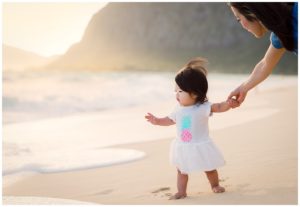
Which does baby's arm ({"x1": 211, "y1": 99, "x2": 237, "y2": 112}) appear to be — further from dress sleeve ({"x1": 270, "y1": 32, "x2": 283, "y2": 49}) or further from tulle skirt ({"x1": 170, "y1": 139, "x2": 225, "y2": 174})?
dress sleeve ({"x1": 270, "y1": 32, "x2": 283, "y2": 49})

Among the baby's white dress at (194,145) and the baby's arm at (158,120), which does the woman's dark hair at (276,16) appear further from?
the baby's arm at (158,120)

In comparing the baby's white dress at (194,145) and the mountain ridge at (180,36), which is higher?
the mountain ridge at (180,36)

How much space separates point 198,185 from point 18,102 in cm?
1117

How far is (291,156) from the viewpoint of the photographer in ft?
16.1

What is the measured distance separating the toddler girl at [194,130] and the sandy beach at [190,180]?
17 centimetres

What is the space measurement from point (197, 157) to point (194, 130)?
0.70 ft

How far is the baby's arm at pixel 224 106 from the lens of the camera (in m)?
3.88

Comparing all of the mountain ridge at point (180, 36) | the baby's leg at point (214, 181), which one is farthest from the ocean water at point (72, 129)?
the mountain ridge at point (180, 36)

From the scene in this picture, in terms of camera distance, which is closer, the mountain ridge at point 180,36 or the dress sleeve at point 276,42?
the dress sleeve at point 276,42

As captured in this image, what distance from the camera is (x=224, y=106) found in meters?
3.91

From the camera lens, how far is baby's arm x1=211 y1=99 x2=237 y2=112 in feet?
12.7

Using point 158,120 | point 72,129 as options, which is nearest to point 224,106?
point 158,120

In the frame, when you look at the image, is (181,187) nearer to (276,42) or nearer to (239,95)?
(239,95)

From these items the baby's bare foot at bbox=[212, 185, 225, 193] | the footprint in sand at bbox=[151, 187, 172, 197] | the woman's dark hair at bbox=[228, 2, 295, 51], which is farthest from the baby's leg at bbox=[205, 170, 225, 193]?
the woman's dark hair at bbox=[228, 2, 295, 51]
